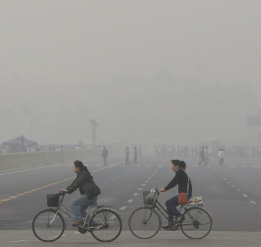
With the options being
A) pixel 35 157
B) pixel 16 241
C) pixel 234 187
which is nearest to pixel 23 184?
pixel 234 187

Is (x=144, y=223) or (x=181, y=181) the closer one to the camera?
(x=144, y=223)

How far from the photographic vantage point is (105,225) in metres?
15.7

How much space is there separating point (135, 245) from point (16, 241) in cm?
241

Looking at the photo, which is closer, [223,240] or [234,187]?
[223,240]

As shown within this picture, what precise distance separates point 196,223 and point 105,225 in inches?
69.6

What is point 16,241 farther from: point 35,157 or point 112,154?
point 112,154

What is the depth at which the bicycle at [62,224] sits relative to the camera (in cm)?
1570

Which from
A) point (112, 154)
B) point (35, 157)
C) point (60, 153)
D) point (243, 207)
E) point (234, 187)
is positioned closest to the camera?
point (243, 207)

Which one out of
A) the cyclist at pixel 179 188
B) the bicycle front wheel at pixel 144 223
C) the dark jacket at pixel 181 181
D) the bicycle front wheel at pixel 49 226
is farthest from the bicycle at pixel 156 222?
the bicycle front wheel at pixel 49 226

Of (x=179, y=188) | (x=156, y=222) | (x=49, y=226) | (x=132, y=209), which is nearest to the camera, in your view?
(x=49, y=226)

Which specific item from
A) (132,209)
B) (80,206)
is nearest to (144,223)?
(80,206)

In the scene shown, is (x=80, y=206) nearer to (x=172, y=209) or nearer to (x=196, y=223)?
(x=172, y=209)

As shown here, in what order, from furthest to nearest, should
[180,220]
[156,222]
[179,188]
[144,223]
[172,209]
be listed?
[179,188]
[172,209]
[180,220]
[144,223]
[156,222]

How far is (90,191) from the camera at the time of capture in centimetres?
1609
